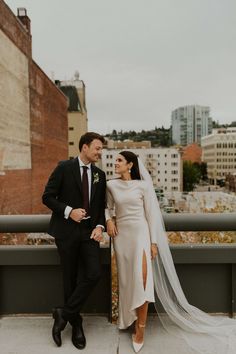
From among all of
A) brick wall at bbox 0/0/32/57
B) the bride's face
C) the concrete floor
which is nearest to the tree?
brick wall at bbox 0/0/32/57

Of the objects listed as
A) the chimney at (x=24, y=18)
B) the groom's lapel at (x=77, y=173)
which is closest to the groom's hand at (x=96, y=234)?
the groom's lapel at (x=77, y=173)

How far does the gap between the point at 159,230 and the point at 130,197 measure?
48 centimetres

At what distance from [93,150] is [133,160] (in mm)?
403

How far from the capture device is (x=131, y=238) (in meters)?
3.55

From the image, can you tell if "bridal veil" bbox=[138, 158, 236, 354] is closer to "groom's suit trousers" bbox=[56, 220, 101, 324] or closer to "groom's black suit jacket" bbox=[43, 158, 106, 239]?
"groom's black suit jacket" bbox=[43, 158, 106, 239]

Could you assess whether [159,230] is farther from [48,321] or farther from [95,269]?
[48,321]

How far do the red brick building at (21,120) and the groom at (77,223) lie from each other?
19.2 meters

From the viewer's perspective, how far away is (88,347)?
3.44 m

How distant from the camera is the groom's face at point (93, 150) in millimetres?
3518

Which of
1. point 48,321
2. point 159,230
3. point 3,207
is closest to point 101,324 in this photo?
point 48,321

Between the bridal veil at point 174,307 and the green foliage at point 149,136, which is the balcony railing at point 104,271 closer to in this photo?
the bridal veil at point 174,307

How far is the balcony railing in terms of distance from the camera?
391cm

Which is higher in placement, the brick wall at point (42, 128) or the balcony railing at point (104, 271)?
the brick wall at point (42, 128)

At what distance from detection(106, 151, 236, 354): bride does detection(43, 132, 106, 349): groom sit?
0.58ft
